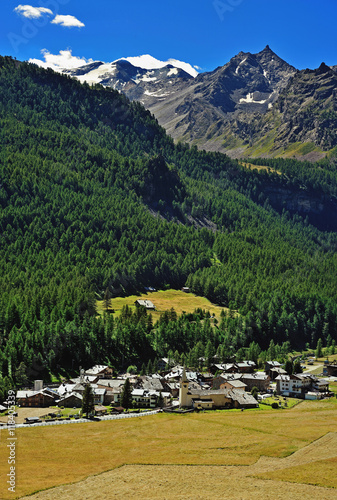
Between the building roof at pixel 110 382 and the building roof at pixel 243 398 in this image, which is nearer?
the building roof at pixel 243 398

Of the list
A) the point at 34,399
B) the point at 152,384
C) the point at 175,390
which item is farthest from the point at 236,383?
the point at 34,399

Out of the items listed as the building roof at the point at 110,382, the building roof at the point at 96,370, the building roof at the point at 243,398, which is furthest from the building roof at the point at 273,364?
the building roof at the point at 110,382

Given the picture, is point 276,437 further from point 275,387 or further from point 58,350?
point 58,350

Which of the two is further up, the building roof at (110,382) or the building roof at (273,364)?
the building roof at (110,382)

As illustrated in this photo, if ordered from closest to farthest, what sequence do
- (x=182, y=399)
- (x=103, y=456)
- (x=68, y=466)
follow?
(x=68, y=466)
(x=103, y=456)
(x=182, y=399)

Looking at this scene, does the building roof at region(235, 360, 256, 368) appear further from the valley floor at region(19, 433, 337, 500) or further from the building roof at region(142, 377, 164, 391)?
the valley floor at region(19, 433, 337, 500)

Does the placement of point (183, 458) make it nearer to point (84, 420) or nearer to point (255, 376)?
point (84, 420)

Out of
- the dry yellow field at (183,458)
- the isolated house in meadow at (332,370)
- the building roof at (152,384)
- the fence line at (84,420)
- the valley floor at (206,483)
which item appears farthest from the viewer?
the isolated house in meadow at (332,370)

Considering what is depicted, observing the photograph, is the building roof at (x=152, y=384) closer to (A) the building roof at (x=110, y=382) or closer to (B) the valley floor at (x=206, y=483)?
(A) the building roof at (x=110, y=382)

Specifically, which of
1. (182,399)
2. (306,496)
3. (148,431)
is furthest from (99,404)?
(306,496)
